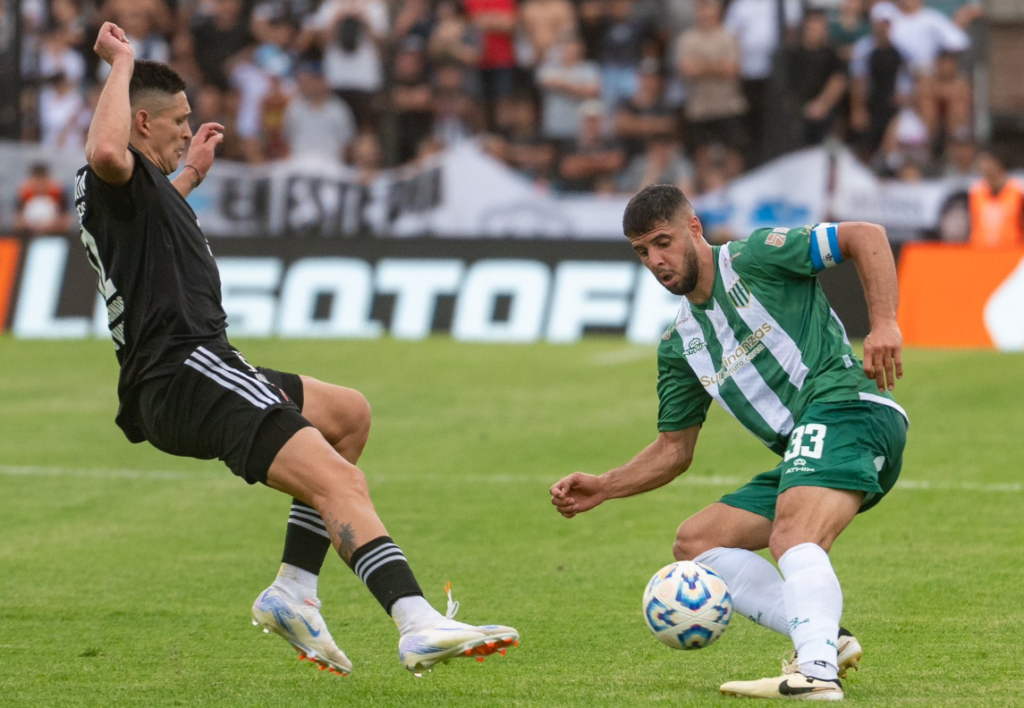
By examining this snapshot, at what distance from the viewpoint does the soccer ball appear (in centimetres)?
508

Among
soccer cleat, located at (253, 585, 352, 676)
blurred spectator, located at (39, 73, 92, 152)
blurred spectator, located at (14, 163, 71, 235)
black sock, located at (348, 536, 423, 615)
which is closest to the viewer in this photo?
black sock, located at (348, 536, 423, 615)

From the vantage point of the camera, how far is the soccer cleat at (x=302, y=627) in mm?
5246

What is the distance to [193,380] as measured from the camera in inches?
201

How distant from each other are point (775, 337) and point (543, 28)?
580 inches

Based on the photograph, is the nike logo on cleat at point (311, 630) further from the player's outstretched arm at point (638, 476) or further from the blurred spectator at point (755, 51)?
the blurred spectator at point (755, 51)

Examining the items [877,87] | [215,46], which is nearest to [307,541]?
[877,87]

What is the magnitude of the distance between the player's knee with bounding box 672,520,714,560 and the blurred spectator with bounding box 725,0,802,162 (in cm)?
1354

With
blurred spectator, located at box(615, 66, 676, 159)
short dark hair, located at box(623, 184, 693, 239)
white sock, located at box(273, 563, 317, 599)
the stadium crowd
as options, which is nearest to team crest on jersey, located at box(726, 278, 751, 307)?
short dark hair, located at box(623, 184, 693, 239)

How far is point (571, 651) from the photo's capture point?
574cm

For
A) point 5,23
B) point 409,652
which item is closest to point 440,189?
point 5,23

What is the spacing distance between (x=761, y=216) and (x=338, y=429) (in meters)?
12.0

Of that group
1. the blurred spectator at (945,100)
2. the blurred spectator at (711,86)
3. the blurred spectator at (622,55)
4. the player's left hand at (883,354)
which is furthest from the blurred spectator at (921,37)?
the player's left hand at (883,354)

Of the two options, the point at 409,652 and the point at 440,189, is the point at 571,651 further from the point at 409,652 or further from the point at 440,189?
the point at 440,189

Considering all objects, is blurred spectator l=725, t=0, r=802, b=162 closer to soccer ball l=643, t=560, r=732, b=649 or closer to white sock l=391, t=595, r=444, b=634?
soccer ball l=643, t=560, r=732, b=649
